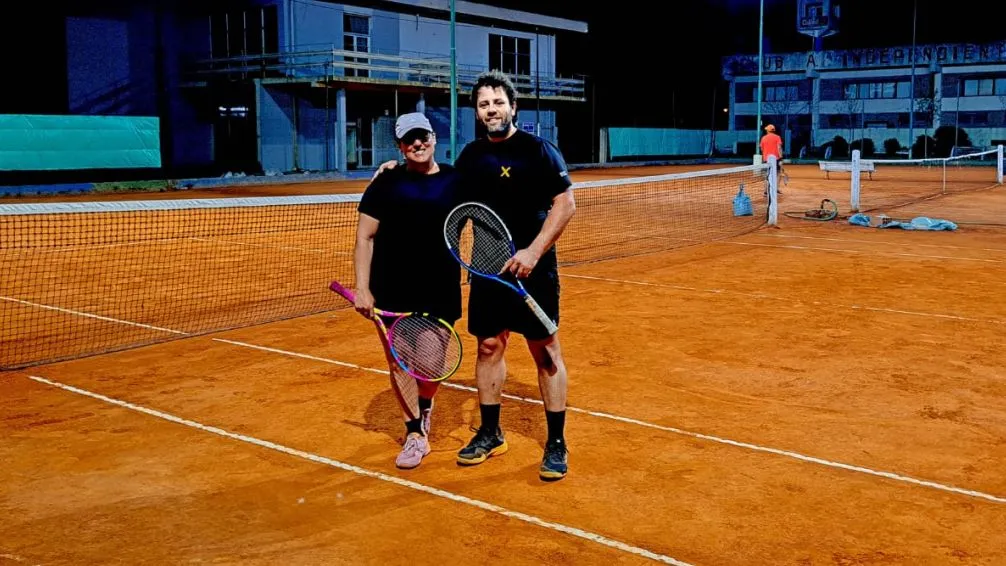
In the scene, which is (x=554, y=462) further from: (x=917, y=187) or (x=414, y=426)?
(x=917, y=187)

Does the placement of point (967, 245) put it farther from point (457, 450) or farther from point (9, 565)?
point (9, 565)

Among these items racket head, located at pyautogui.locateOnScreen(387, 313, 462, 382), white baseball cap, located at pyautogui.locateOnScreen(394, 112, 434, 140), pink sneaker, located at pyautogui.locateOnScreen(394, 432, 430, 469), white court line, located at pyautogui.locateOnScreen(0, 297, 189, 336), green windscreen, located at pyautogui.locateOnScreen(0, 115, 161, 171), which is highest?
green windscreen, located at pyautogui.locateOnScreen(0, 115, 161, 171)

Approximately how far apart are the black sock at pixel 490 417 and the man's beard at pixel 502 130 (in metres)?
1.54

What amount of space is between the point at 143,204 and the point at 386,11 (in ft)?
114

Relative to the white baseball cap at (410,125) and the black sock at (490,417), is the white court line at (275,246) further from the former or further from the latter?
the white baseball cap at (410,125)

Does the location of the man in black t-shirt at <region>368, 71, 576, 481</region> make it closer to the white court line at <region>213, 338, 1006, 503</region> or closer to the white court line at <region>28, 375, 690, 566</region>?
the white court line at <region>28, 375, 690, 566</region>

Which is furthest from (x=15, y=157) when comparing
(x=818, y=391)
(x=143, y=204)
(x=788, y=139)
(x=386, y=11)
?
(x=788, y=139)

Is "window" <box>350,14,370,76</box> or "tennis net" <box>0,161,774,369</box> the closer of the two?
"tennis net" <box>0,161,774,369</box>

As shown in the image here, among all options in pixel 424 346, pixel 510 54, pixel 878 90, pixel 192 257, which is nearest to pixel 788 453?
pixel 424 346

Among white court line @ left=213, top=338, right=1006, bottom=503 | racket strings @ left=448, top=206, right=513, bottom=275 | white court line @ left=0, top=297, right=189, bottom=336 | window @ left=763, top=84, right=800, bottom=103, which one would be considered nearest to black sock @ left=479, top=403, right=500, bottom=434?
racket strings @ left=448, top=206, right=513, bottom=275

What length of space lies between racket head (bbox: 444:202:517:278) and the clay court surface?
1.17 m

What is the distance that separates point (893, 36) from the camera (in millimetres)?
76062

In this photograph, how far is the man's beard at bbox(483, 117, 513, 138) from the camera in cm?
502

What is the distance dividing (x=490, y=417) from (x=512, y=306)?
77cm
